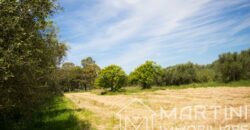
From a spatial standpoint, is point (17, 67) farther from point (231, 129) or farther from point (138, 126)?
point (231, 129)

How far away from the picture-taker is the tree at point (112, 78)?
7875 centimetres

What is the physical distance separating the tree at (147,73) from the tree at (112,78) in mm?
9905

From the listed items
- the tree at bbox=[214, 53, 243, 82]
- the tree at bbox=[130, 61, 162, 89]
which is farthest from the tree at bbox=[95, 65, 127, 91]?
the tree at bbox=[214, 53, 243, 82]

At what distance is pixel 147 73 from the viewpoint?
86.8 meters

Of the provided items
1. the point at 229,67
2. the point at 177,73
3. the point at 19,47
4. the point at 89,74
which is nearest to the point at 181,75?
the point at 177,73

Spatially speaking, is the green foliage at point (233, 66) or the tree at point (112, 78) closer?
the tree at point (112, 78)

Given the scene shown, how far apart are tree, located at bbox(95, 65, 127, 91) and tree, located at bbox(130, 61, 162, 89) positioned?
9905 mm

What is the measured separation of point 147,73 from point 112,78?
15.2 meters

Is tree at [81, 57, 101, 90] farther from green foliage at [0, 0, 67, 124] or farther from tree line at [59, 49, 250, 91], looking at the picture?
green foliage at [0, 0, 67, 124]

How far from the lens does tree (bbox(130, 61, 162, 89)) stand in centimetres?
8669

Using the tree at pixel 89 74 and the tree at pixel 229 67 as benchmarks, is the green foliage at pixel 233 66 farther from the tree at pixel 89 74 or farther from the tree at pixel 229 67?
the tree at pixel 89 74

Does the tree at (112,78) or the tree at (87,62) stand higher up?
the tree at (87,62)

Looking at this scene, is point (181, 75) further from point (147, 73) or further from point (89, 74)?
point (89, 74)

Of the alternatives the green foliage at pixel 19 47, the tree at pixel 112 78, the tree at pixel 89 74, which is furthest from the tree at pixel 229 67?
the green foliage at pixel 19 47
